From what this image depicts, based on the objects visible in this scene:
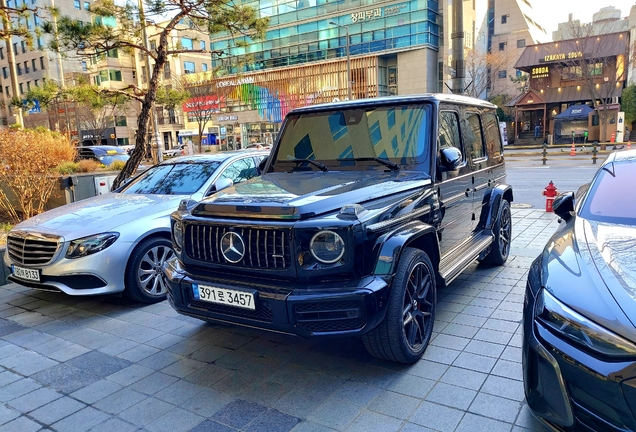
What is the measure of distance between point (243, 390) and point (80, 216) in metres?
3.15

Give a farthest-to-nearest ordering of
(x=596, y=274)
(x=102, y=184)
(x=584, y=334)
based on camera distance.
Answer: (x=102, y=184), (x=596, y=274), (x=584, y=334)

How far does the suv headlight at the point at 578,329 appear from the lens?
78.5 inches

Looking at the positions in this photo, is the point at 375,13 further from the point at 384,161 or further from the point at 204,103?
the point at 384,161

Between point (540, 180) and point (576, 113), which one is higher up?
point (576, 113)

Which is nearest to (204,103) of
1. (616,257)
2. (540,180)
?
(540,180)

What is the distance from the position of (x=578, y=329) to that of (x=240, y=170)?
481cm

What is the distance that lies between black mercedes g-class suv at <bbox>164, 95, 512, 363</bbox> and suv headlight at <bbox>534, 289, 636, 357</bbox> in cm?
97

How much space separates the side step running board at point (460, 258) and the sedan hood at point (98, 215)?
10.4 feet

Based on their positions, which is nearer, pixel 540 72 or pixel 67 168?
pixel 67 168

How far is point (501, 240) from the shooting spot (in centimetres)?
584

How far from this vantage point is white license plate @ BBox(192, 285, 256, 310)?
307 centimetres

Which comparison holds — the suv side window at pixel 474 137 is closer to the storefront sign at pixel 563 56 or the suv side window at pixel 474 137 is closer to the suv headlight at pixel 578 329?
the suv headlight at pixel 578 329

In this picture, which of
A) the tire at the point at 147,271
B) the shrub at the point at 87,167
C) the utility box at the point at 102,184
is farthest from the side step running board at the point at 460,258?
the shrub at the point at 87,167

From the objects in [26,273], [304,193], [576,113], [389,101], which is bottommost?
[26,273]
